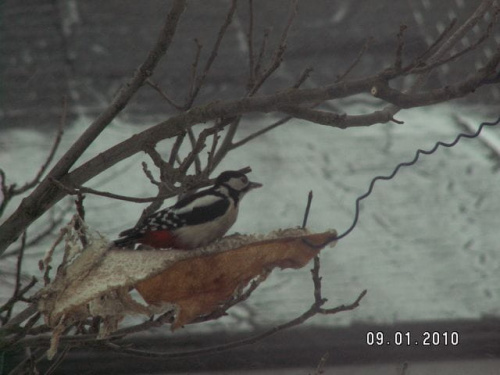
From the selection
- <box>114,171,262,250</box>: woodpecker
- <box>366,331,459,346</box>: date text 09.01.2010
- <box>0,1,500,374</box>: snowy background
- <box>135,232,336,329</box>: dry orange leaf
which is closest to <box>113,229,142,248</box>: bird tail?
<box>114,171,262,250</box>: woodpecker

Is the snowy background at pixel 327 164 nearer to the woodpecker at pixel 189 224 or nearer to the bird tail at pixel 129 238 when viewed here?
the woodpecker at pixel 189 224

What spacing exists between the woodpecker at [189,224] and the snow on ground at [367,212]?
183 cm

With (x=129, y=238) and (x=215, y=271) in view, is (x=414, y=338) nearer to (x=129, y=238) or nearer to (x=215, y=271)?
(x=129, y=238)

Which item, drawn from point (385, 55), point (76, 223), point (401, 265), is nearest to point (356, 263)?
point (401, 265)

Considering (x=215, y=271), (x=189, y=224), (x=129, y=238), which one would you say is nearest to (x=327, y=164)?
(x=189, y=224)

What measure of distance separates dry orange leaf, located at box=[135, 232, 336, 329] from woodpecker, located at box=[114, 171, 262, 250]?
296mm

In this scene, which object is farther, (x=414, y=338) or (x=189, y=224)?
(x=414, y=338)

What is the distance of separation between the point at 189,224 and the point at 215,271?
405 mm

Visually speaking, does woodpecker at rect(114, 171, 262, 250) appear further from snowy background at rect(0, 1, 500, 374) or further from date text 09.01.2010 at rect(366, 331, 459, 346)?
date text 09.01.2010 at rect(366, 331, 459, 346)

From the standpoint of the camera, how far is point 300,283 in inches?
212

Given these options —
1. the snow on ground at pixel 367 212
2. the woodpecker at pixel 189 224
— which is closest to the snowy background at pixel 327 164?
the snow on ground at pixel 367 212

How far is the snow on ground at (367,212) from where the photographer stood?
5379 mm

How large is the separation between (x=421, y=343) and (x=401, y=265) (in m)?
0.41

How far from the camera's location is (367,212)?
18.1ft
